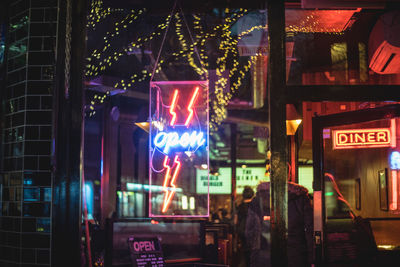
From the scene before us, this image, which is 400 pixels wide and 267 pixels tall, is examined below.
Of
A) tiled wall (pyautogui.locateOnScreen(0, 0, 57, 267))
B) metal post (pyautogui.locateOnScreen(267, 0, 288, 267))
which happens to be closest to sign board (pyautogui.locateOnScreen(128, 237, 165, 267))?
tiled wall (pyautogui.locateOnScreen(0, 0, 57, 267))

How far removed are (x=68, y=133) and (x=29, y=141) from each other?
0.53 metres

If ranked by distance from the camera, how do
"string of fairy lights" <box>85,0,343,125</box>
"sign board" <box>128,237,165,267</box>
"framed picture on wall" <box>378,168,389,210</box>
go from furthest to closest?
"framed picture on wall" <box>378,168,389,210</box>
"sign board" <box>128,237,165,267</box>
"string of fairy lights" <box>85,0,343,125</box>

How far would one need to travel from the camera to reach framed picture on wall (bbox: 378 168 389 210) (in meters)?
7.82

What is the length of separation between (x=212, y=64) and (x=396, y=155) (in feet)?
15.4

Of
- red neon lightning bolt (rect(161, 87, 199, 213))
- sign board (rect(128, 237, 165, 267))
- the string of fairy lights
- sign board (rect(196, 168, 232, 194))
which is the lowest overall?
sign board (rect(128, 237, 165, 267))

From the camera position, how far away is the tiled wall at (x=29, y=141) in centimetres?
410

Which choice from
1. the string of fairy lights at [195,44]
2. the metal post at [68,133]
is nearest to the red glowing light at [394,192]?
the string of fairy lights at [195,44]

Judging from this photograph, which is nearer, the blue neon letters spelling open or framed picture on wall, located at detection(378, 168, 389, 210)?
the blue neon letters spelling open

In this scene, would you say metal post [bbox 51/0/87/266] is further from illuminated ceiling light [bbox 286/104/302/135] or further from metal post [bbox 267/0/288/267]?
illuminated ceiling light [bbox 286/104/302/135]

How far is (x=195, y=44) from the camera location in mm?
7621

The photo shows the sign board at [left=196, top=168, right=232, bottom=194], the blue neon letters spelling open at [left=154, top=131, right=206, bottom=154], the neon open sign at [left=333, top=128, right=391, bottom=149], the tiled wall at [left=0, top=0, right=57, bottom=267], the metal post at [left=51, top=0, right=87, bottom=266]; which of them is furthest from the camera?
the sign board at [left=196, top=168, right=232, bottom=194]

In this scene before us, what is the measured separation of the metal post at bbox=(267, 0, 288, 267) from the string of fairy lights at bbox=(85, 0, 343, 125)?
0.39m

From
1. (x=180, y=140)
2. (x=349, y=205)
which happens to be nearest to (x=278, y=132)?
(x=180, y=140)

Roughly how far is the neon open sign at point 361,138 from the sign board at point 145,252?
3.33 m
